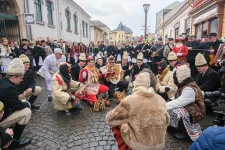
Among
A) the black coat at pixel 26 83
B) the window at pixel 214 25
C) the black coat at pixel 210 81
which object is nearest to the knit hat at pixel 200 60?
the black coat at pixel 210 81

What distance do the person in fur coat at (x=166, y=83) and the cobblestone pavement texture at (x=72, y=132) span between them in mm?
1273

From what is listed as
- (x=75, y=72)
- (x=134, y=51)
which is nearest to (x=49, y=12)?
(x=134, y=51)

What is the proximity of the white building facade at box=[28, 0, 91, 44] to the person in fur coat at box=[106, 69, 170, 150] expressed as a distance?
10550mm

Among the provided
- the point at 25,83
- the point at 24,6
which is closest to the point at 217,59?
the point at 25,83

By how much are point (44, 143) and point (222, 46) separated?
18.3 ft

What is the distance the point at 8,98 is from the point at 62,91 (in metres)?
1.79

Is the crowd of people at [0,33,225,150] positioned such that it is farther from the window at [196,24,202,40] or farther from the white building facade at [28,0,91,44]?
the white building facade at [28,0,91,44]

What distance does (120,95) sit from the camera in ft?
19.2

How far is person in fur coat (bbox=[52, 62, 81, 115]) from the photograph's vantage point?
4.64m

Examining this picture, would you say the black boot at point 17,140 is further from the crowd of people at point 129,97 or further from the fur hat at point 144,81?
the fur hat at point 144,81

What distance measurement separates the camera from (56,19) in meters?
16.0

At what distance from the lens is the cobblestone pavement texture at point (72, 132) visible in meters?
3.43

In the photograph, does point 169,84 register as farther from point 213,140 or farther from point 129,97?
point 213,140

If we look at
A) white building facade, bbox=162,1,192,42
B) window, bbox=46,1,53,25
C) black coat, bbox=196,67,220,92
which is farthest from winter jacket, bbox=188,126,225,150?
window, bbox=46,1,53,25
